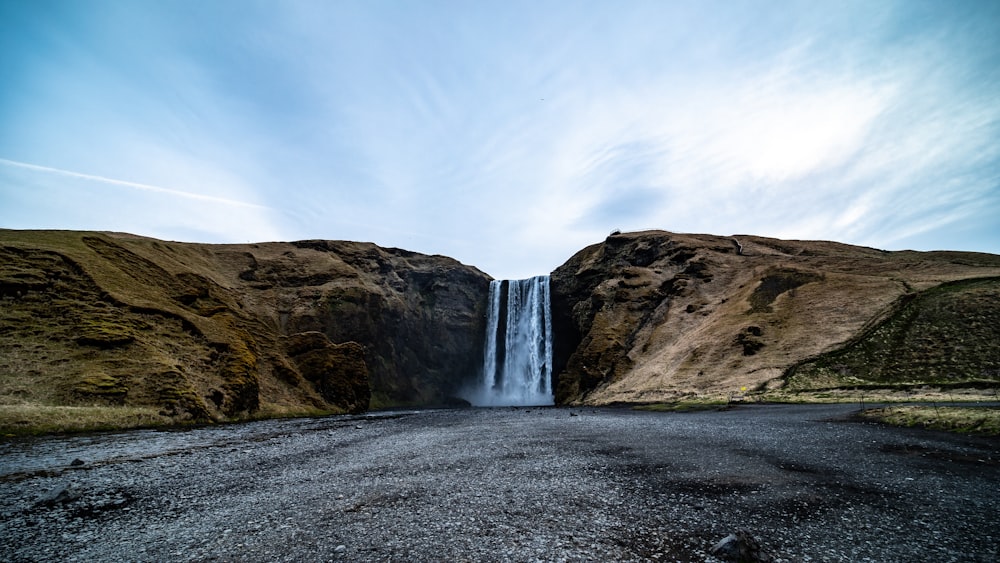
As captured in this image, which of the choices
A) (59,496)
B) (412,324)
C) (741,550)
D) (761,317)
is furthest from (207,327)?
(761,317)

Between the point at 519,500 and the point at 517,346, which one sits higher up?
the point at 517,346

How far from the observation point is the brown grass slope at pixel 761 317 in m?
36.2

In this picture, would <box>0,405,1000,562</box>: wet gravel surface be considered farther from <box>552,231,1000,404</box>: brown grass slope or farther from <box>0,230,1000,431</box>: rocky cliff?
<box>552,231,1000,404</box>: brown grass slope

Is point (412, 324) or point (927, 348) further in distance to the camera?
point (412, 324)

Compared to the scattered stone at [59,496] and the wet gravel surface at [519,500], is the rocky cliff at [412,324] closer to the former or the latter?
the wet gravel surface at [519,500]

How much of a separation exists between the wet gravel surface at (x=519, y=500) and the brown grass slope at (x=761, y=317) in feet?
76.1

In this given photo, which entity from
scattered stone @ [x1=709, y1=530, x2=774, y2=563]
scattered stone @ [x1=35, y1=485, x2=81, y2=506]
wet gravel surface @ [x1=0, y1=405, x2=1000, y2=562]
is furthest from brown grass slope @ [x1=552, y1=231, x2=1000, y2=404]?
scattered stone @ [x1=35, y1=485, x2=81, y2=506]

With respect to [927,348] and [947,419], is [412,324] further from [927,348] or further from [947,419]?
[947,419]

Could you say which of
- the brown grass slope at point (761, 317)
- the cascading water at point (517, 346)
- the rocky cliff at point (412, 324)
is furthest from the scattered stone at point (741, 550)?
the cascading water at point (517, 346)

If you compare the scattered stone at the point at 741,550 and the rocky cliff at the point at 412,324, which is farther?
the rocky cliff at the point at 412,324

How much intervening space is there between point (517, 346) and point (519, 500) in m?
75.4

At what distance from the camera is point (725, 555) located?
6992mm

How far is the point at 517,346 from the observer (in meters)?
85.5

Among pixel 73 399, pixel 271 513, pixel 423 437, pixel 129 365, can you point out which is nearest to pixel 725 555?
pixel 271 513
